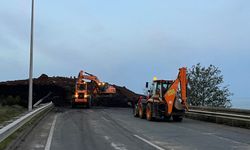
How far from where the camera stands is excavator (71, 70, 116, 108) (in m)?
47.6

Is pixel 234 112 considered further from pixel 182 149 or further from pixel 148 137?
pixel 182 149

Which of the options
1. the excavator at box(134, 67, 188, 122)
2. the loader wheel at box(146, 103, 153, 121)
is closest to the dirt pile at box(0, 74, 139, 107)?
the loader wheel at box(146, 103, 153, 121)

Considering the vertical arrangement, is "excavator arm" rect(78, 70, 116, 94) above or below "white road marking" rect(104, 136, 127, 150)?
above

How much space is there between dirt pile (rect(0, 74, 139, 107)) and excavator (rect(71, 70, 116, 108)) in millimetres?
1440

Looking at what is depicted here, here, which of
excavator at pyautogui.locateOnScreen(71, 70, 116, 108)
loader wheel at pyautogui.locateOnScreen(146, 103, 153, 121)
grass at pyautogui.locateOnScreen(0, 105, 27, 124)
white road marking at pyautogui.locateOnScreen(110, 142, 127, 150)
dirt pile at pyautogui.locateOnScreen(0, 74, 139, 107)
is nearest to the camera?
white road marking at pyautogui.locateOnScreen(110, 142, 127, 150)

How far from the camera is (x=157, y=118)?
1177 inches

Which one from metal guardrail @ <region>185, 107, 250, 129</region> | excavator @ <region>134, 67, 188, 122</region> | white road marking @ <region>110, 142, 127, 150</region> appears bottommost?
white road marking @ <region>110, 142, 127, 150</region>

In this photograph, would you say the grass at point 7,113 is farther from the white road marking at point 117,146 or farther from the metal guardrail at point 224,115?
the metal guardrail at point 224,115

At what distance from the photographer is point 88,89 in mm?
49906

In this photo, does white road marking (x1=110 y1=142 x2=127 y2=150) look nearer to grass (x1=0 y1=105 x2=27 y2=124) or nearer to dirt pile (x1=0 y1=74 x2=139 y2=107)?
grass (x1=0 y1=105 x2=27 y2=124)

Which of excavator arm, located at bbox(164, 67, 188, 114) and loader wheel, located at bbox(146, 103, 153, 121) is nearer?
excavator arm, located at bbox(164, 67, 188, 114)

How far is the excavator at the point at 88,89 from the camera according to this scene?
156 ft

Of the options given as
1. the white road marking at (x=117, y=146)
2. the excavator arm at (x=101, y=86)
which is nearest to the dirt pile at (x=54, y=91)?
the excavator arm at (x=101, y=86)

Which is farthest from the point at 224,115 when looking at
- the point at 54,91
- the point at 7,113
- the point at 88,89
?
the point at 54,91
